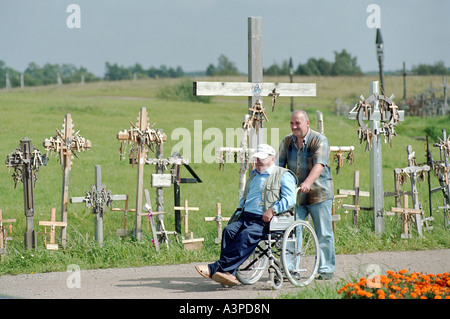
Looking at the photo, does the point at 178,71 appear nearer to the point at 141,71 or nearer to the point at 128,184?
the point at 141,71

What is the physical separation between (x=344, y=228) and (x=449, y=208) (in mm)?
2187

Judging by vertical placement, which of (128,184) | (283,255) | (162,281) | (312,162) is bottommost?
(162,281)

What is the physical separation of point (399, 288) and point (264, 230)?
1819 mm

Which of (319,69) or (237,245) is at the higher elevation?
(319,69)

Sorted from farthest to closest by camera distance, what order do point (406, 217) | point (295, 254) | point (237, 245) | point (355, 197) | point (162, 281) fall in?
point (355, 197) → point (406, 217) → point (162, 281) → point (295, 254) → point (237, 245)

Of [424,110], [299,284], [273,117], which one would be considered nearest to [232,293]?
[299,284]

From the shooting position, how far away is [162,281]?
8.80 metres

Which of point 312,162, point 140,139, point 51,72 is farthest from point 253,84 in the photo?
point 51,72

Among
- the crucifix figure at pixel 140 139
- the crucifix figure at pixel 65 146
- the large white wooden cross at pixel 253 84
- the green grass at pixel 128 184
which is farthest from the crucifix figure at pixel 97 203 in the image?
the large white wooden cross at pixel 253 84

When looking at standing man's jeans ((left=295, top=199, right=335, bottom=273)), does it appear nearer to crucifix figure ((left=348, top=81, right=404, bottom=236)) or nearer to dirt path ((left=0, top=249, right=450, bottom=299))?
dirt path ((left=0, top=249, right=450, bottom=299))

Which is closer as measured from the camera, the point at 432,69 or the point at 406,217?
the point at 406,217

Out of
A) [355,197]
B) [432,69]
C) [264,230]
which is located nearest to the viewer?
[264,230]
